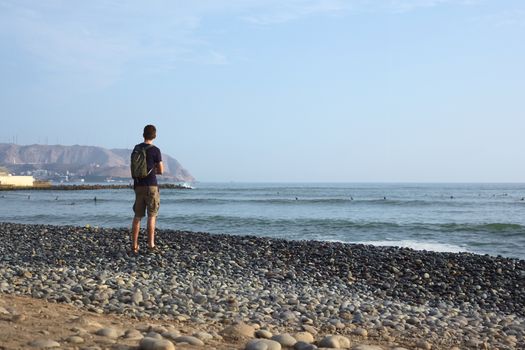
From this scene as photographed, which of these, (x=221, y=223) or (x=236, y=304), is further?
(x=221, y=223)

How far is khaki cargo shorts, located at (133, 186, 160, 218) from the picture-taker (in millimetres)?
8672

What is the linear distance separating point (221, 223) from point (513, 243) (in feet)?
39.7

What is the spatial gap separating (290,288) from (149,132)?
3.36m

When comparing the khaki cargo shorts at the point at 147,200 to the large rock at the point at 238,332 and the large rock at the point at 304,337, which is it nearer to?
the large rock at the point at 238,332

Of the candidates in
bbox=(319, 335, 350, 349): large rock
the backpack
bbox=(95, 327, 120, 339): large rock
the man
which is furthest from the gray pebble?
the backpack

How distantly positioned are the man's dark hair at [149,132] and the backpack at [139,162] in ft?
0.55

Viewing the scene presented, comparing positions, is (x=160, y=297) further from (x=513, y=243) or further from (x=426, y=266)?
(x=513, y=243)

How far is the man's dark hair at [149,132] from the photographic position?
8.63m

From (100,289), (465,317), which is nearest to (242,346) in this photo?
(100,289)

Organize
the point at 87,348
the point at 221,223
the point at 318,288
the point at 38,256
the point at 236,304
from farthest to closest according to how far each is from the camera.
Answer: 1. the point at 221,223
2. the point at 38,256
3. the point at 318,288
4. the point at 236,304
5. the point at 87,348

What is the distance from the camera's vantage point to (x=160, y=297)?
6.12 m

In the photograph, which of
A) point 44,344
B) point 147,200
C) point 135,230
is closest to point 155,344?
point 44,344

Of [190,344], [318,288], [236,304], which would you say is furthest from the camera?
[318,288]

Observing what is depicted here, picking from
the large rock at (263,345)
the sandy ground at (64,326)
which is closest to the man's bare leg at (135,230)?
the sandy ground at (64,326)
